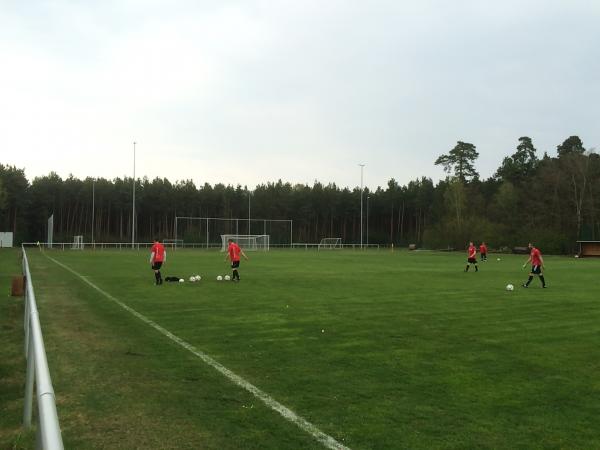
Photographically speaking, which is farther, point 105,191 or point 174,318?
point 105,191

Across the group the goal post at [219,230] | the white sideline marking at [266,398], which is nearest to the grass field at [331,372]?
the white sideline marking at [266,398]

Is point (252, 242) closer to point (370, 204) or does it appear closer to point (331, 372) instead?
point (370, 204)

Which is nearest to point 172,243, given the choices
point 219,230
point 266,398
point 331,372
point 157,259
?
point 219,230

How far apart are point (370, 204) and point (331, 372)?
351 ft

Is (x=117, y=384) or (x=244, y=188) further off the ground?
(x=244, y=188)

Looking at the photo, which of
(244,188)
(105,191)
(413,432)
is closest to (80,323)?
(413,432)

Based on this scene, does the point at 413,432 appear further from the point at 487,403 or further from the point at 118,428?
the point at 118,428

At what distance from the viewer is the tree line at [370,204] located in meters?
75.8

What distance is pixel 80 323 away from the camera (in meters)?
11.4

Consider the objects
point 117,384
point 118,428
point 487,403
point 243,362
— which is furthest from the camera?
point 243,362

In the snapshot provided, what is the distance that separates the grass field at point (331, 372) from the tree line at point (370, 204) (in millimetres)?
65332

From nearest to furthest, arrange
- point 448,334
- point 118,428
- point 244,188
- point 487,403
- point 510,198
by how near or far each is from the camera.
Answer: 1. point 118,428
2. point 487,403
3. point 448,334
4. point 510,198
5. point 244,188

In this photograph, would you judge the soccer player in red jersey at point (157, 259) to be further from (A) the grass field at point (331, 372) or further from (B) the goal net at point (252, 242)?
(B) the goal net at point (252, 242)

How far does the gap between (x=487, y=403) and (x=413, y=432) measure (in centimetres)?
140
